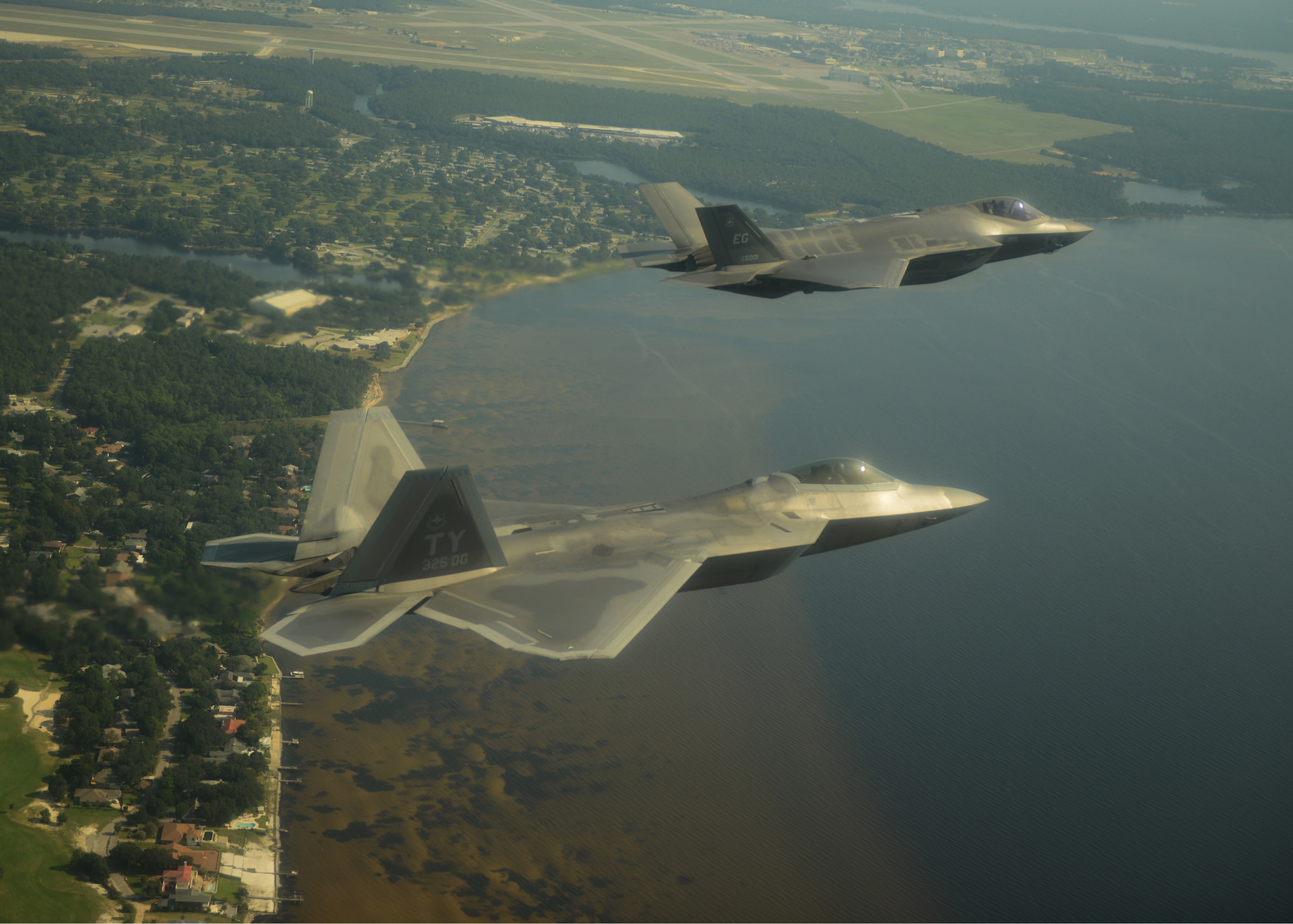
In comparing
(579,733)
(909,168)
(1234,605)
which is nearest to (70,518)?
(579,733)

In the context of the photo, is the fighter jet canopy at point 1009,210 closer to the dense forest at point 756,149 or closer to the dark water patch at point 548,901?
the dark water patch at point 548,901

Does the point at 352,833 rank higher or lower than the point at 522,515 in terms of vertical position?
lower

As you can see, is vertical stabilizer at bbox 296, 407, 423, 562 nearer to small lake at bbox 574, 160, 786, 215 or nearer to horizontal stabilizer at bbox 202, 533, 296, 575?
horizontal stabilizer at bbox 202, 533, 296, 575

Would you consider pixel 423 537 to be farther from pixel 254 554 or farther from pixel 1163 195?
pixel 1163 195

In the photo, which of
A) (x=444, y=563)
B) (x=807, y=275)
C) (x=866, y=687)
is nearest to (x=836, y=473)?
(x=807, y=275)

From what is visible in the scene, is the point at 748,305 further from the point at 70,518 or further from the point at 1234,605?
the point at 70,518

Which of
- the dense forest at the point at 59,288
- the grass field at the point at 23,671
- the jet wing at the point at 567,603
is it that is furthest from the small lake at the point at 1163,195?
the grass field at the point at 23,671
